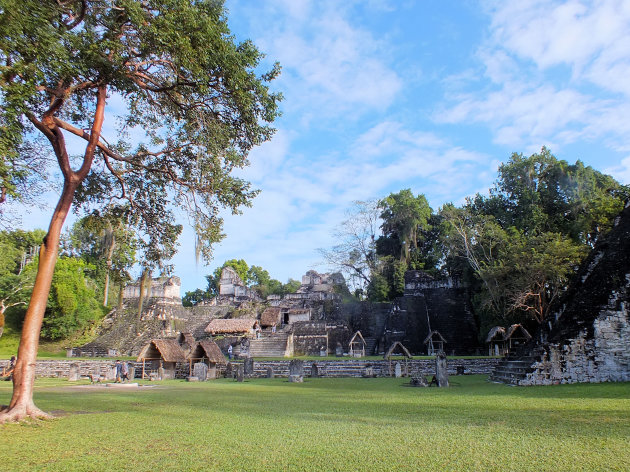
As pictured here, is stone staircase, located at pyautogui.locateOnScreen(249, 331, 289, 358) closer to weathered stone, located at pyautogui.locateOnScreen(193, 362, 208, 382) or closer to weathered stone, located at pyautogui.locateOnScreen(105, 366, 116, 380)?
weathered stone, located at pyautogui.locateOnScreen(193, 362, 208, 382)

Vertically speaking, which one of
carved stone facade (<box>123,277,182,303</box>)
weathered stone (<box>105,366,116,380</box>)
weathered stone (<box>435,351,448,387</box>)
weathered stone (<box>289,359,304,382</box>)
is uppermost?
carved stone facade (<box>123,277,182,303</box>)

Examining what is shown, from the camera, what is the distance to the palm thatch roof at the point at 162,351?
18.5 m

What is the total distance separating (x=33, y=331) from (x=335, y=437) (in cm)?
557

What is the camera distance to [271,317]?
34719 millimetres

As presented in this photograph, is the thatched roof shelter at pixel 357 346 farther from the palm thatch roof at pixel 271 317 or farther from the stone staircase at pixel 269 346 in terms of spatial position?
the palm thatch roof at pixel 271 317

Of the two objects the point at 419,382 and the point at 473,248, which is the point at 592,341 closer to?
the point at 419,382

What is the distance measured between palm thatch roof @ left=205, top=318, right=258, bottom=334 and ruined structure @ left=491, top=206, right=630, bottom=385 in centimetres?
2337

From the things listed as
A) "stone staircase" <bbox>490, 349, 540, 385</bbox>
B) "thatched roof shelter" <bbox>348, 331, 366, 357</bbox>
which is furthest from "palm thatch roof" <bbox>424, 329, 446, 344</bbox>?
"stone staircase" <bbox>490, 349, 540, 385</bbox>

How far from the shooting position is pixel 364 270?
3956 centimetres

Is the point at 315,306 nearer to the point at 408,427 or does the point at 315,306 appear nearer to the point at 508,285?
the point at 508,285

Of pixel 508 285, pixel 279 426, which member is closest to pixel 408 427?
pixel 279 426

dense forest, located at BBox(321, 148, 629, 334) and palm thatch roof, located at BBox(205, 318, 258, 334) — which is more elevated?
dense forest, located at BBox(321, 148, 629, 334)

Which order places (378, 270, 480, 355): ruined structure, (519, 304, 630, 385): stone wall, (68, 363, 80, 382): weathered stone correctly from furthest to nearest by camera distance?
(378, 270, 480, 355): ruined structure < (68, 363, 80, 382): weathered stone < (519, 304, 630, 385): stone wall

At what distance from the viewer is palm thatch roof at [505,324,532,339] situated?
1973cm
